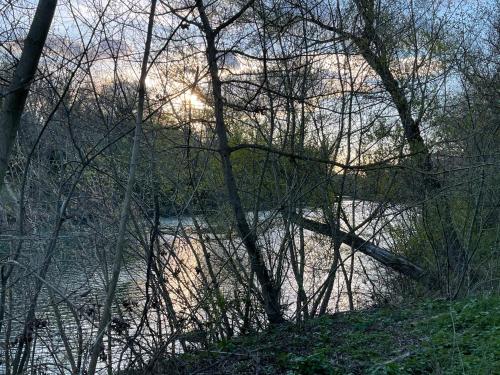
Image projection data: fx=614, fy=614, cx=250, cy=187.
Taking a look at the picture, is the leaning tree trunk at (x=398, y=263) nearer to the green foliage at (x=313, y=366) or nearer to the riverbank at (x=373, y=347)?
the riverbank at (x=373, y=347)

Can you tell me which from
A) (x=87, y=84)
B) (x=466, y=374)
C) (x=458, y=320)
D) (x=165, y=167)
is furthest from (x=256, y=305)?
(x=466, y=374)

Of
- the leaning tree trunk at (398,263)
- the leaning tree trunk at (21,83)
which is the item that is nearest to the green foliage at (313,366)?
the leaning tree trunk at (21,83)

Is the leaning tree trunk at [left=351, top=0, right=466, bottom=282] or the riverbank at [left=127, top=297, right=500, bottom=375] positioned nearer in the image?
the riverbank at [left=127, top=297, right=500, bottom=375]

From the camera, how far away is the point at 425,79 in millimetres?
10648

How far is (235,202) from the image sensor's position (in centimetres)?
803

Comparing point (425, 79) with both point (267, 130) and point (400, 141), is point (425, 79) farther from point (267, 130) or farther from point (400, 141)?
point (267, 130)

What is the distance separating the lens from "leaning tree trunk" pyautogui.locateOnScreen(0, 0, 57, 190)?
3234mm

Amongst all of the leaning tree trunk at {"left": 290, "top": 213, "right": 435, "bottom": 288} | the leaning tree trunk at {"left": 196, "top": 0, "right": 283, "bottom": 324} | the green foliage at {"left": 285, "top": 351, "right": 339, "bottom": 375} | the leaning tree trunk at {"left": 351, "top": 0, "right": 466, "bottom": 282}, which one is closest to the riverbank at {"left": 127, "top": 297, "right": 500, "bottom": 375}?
the green foliage at {"left": 285, "top": 351, "right": 339, "bottom": 375}

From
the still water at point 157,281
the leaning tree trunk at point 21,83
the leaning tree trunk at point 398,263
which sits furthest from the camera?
the leaning tree trunk at point 398,263

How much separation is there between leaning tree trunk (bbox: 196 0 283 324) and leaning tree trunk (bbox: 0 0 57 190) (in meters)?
3.89

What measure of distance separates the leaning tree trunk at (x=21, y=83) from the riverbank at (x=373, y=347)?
279 centimetres

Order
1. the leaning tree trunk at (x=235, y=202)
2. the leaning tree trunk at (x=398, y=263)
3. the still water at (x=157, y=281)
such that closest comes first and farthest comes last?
1. the still water at (x=157, y=281)
2. the leaning tree trunk at (x=235, y=202)
3. the leaning tree trunk at (x=398, y=263)

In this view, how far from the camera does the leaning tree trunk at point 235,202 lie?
7.45 meters

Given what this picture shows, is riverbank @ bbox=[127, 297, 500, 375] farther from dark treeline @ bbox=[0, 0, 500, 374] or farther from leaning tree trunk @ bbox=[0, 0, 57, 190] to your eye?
leaning tree trunk @ bbox=[0, 0, 57, 190]
